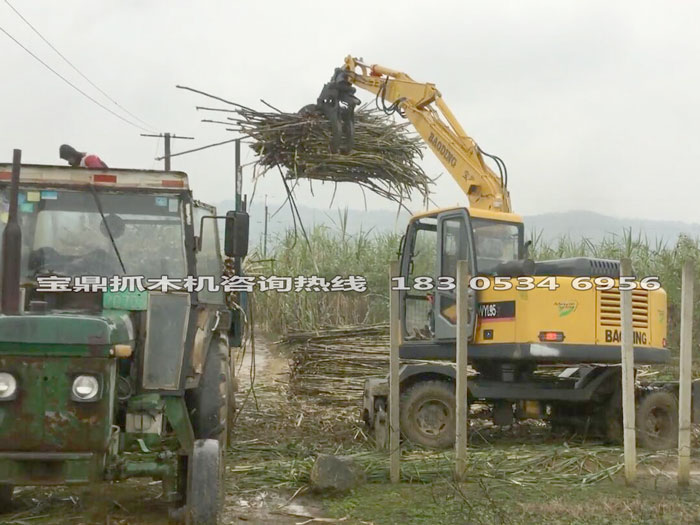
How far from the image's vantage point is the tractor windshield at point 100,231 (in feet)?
20.3

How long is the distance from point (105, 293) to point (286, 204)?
178 inches

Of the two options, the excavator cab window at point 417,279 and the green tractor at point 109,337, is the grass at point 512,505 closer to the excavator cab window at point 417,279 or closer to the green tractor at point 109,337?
the green tractor at point 109,337

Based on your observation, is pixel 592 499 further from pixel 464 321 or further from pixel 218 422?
pixel 218 422

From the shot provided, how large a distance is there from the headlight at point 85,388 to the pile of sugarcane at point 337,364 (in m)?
6.54

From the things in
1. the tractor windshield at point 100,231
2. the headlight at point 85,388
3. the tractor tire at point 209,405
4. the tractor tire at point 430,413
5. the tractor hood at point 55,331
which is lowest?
the tractor tire at point 430,413

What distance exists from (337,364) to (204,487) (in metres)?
6.50

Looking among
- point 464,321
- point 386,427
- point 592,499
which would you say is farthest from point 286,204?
point 592,499

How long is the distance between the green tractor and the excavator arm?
414 centimetres

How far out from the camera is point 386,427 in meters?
8.77

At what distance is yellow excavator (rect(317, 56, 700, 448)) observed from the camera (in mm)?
8938

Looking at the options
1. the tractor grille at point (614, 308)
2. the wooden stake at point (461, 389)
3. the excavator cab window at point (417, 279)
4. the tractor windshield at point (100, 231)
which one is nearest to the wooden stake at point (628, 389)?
the wooden stake at point (461, 389)

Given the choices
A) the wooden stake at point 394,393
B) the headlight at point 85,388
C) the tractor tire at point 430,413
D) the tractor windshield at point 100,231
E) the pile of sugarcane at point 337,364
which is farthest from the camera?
the pile of sugarcane at point 337,364

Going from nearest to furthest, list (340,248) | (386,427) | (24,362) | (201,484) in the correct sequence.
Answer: (24,362), (201,484), (386,427), (340,248)

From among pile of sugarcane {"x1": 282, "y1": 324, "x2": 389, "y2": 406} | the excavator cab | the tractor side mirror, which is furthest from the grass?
pile of sugarcane {"x1": 282, "y1": 324, "x2": 389, "y2": 406}
